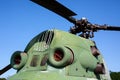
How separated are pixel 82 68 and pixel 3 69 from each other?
405cm

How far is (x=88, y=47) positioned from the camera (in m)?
9.67

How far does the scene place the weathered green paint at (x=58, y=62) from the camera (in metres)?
8.01

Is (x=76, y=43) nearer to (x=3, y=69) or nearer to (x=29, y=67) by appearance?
(x=29, y=67)

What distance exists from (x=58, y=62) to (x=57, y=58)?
195 millimetres

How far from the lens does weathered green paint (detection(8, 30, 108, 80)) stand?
26.3 ft

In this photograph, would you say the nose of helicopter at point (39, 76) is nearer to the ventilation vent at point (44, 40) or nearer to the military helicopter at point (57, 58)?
the military helicopter at point (57, 58)

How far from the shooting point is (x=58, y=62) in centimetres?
821

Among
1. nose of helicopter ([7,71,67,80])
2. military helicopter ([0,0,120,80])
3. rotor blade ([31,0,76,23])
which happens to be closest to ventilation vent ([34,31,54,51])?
military helicopter ([0,0,120,80])

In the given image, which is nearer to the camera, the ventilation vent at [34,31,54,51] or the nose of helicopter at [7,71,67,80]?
the nose of helicopter at [7,71,67,80]

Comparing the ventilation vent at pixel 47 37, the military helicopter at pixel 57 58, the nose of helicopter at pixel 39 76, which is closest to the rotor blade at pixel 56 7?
the military helicopter at pixel 57 58

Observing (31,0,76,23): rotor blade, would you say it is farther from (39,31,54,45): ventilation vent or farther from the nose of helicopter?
the nose of helicopter

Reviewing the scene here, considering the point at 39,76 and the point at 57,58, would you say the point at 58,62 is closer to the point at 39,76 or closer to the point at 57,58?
the point at 57,58

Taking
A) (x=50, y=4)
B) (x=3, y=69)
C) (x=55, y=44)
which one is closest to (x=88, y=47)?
(x=55, y=44)

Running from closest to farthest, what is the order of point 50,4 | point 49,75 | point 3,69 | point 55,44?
point 49,75 < point 55,44 < point 50,4 < point 3,69
